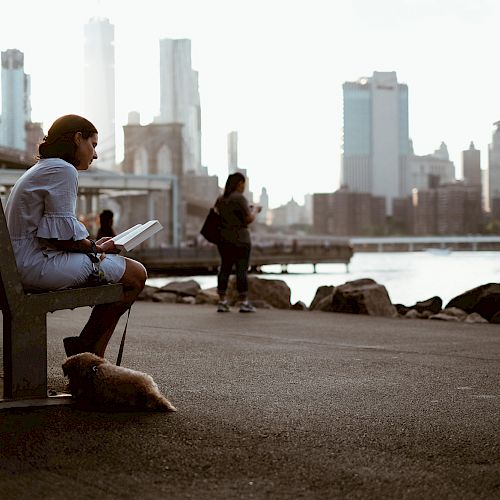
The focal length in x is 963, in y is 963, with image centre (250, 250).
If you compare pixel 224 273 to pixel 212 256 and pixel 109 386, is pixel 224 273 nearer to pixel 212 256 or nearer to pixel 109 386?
pixel 109 386

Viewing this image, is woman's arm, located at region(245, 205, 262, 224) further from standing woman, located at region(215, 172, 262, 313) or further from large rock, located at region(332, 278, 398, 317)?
large rock, located at region(332, 278, 398, 317)

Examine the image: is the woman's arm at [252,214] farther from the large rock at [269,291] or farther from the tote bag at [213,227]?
the large rock at [269,291]

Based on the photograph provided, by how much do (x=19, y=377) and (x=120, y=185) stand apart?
245 ft

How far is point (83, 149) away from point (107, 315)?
2.37 feet

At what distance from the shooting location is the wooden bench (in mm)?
3691

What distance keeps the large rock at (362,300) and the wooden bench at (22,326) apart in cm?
703

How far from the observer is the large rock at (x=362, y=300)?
1063 centimetres

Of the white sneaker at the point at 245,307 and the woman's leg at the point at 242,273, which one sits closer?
the white sneaker at the point at 245,307

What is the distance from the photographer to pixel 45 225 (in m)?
3.85

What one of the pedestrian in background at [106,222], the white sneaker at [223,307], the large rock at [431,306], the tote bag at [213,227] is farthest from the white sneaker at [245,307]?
the pedestrian in background at [106,222]

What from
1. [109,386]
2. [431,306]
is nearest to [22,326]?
[109,386]

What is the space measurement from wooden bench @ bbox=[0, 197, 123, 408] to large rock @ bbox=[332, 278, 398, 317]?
23.0ft

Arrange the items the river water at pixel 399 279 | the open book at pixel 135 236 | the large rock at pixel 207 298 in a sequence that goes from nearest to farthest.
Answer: the open book at pixel 135 236 → the large rock at pixel 207 298 → the river water at pixel 399 279

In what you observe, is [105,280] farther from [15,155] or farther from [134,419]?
[15,155]
